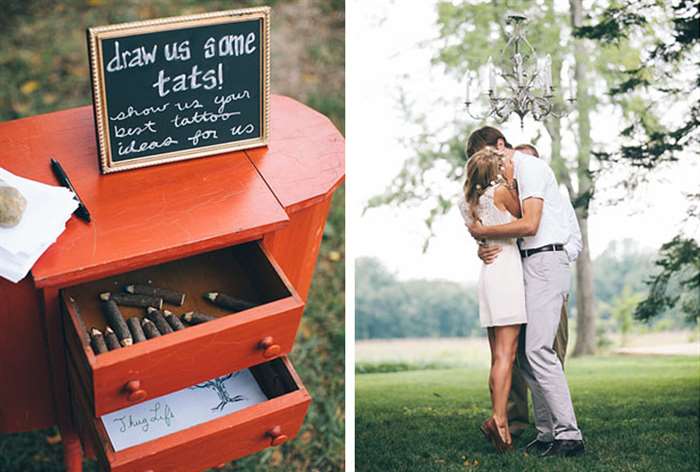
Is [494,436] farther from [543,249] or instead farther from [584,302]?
[543,249]

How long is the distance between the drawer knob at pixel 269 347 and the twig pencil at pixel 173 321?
0.22 m

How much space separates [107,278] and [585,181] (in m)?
1.45

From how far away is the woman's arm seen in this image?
9.32ft

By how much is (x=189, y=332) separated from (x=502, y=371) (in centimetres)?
113

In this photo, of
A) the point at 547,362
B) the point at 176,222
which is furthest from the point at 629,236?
the point at 176,222

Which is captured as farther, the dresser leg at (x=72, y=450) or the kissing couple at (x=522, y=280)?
the dresser leg at (x=72, y=450)

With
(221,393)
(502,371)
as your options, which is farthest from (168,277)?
(502,371)

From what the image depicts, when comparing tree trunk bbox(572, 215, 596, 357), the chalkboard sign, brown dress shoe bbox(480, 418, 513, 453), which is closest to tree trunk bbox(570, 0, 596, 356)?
tree trunk bbox(572, 215, 596, 357)

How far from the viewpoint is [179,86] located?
2.61 meters

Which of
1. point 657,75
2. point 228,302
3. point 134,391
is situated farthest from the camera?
point 657,75


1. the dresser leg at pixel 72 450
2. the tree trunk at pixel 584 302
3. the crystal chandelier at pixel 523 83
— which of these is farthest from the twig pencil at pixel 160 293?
the tree trunk at pixel 584 302

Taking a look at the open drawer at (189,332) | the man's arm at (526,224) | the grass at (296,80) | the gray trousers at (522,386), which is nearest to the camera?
the open drawer at (189,332)

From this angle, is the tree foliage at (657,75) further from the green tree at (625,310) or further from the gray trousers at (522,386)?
the gray trousers at (522,386)

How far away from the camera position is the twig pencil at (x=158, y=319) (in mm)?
2479
